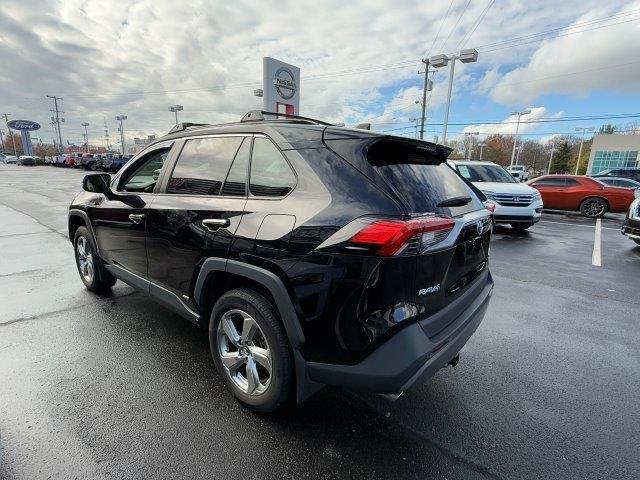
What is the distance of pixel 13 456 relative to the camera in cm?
207

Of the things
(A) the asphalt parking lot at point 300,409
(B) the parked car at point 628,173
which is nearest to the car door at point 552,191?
(B) the parked car at point 628,173

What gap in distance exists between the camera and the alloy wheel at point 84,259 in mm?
4402

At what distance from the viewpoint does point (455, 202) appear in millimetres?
2346

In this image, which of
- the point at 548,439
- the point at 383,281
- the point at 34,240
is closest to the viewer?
the point at 383,281

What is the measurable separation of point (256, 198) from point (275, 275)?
532 mm

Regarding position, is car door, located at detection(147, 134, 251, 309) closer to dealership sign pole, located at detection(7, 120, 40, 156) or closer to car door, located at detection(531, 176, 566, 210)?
car door, located at detection(531, 176, 566, 210)

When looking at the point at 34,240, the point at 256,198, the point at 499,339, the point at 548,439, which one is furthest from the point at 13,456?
the point at 34,240

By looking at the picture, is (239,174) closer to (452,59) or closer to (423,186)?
(423,186)

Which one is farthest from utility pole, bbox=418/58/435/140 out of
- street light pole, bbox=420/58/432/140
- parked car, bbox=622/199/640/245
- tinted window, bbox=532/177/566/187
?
parked car, bbox=622/199/640/245

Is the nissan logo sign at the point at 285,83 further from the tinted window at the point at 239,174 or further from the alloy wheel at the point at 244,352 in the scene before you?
the alloy wheel at the point at 244,352

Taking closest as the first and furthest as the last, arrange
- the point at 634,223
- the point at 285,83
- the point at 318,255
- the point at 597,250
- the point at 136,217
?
the point at 318,255
the point at 136,217
the point at 634,223
the point at 597,250
the point at 285,83

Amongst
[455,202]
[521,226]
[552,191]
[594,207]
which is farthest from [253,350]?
[594,207]

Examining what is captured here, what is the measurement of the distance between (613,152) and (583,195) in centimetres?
6206

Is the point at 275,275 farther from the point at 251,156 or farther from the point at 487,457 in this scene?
the point at 487,457
